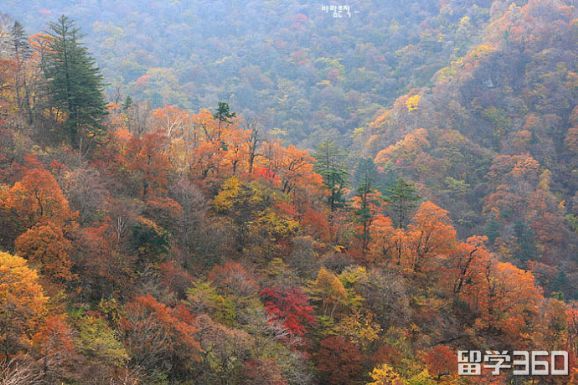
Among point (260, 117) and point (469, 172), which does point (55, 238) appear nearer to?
point (469, 172)

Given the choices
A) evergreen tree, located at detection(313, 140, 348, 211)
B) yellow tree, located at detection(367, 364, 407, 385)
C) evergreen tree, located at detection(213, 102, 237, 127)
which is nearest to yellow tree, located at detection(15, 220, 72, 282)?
yellow tree, located at detection(367, 364, 407, 385)

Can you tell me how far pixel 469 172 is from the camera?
90.9 m

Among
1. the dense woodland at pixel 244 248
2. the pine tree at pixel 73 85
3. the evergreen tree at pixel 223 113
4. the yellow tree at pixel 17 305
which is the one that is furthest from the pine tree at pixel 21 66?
the yellow tree at pixel 17 305

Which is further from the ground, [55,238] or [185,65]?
[185,65]

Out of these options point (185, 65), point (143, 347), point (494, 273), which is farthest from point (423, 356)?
point (185, 65)

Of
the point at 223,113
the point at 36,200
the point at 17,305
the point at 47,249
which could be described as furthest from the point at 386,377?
the point at 223,113

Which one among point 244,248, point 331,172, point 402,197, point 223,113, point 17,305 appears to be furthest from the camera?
point 223,113

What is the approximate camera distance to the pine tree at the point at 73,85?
40.0 meters

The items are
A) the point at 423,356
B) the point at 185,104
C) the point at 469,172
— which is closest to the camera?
the point at 423,356

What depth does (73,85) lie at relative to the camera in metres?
39.9

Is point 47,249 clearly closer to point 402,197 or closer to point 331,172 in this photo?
point 331,172

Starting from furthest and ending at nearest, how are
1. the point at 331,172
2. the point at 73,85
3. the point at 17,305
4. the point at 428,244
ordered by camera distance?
the point at 331,172
the point at 428,244
the point at 73,85
the point at 17,305

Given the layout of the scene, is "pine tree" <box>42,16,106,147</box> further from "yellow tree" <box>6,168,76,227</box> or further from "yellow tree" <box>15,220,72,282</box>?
"yellow tree" <box>15,220,72,282</box>

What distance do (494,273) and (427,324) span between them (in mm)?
7972
